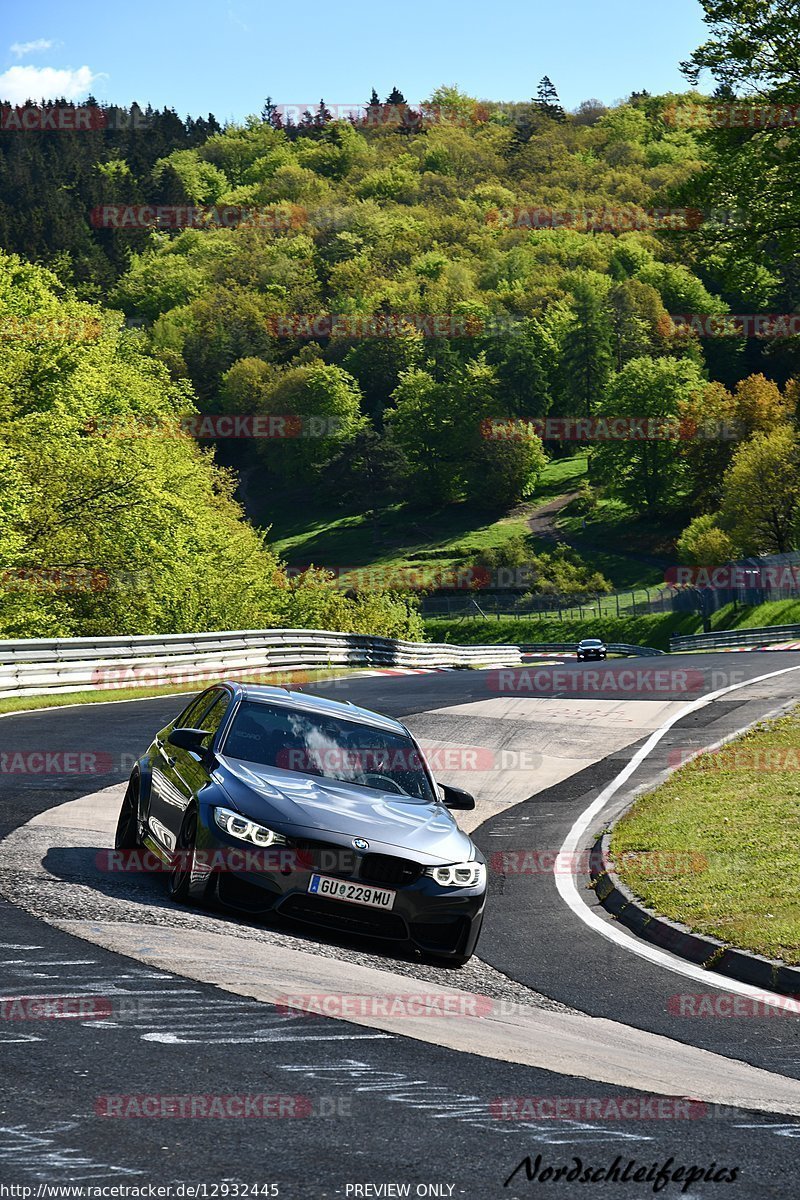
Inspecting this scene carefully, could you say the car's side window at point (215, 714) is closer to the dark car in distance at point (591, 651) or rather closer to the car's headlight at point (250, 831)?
the car's headlight at point (250, 831)

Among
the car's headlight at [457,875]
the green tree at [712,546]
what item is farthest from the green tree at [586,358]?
the car's headlight at [457,875]

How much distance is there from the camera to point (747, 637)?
174ft

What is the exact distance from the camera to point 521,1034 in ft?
22.1

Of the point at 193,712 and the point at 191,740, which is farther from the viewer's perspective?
the point at 193,712

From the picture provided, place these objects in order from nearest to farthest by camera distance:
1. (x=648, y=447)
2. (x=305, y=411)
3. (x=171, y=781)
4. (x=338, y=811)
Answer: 1. (x=338, y=811)
2. (x=171, y=781)
3. (x=648, y=447)
4. (x=305, y=411)

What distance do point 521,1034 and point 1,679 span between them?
61.6 ft

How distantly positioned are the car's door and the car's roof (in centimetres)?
27

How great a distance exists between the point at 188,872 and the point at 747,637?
47.1m

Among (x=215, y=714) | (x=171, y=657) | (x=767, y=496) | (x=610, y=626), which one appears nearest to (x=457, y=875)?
(x=215, y=714)

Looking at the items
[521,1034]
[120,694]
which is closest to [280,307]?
[120,694]

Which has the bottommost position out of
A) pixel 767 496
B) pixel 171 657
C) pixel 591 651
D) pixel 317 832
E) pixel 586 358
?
pixel 591 651

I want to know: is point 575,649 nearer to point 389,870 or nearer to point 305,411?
point 389,870

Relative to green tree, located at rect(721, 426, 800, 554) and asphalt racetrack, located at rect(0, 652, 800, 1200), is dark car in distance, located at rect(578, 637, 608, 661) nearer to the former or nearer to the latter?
green tree, located at rect(721, 426, 800, 554)

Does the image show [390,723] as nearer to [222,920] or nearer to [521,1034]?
[222,920]
